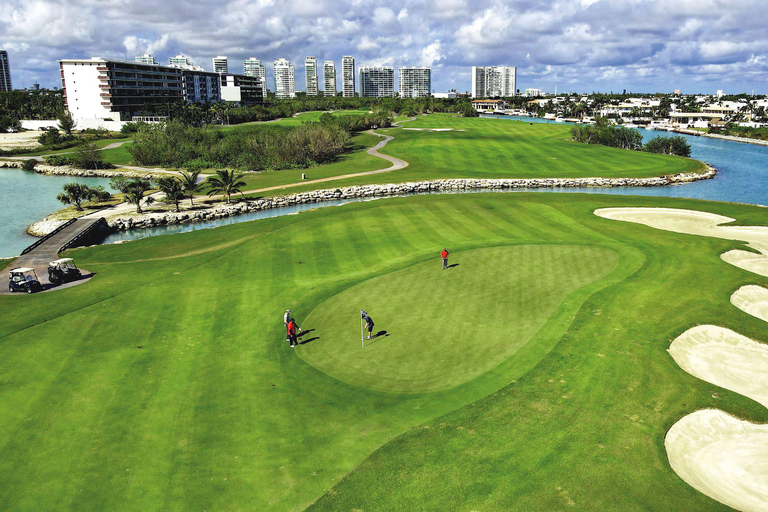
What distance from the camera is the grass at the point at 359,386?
14500mm

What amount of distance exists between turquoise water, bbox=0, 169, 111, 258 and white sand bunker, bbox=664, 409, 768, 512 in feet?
173

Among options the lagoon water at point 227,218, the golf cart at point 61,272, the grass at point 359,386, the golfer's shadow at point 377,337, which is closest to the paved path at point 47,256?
the golf cart at point 61,272

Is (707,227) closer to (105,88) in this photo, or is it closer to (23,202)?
(23,202)

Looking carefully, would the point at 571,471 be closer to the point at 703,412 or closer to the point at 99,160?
the point at 703,412

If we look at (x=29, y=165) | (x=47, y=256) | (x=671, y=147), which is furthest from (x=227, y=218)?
(x=671, y=147)

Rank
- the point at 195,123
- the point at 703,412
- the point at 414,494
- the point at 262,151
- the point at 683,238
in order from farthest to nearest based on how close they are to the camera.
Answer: the point at 195,123
the point at 262,151
the point at 683,238
the point at 703,412
the point at 414,494

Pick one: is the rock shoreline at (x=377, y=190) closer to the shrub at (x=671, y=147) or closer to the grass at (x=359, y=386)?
the shrub at (x=671, y=147)

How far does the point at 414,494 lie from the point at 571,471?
4.66 m

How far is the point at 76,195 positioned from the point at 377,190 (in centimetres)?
3849

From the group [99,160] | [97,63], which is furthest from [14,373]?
[97,63]

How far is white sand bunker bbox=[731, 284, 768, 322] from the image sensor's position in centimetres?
2598

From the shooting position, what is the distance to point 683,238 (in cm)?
4034

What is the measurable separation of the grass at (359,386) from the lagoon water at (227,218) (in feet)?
64.2

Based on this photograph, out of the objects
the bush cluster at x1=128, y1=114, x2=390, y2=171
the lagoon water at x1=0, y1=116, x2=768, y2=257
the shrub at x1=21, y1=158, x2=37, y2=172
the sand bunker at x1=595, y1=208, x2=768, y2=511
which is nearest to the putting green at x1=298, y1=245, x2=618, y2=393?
the sand bunker at x1=595, y1=208, x2=768, y2=511
